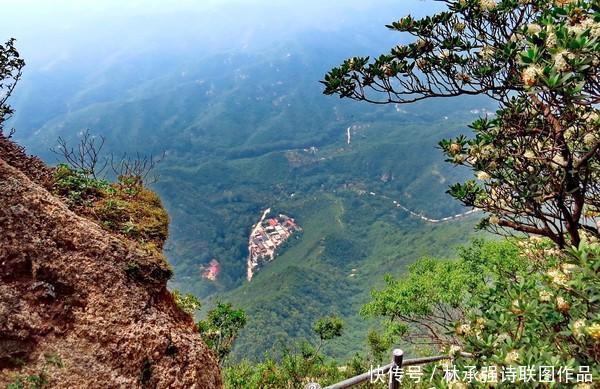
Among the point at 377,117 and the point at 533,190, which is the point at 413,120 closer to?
the point at 377,117

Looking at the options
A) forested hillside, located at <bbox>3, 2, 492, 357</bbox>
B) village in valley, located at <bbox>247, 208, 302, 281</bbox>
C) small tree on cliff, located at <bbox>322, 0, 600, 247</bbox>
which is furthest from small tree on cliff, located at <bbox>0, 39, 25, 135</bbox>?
village in valley, located at <bbox>247, 208, 302, 281</bbox>

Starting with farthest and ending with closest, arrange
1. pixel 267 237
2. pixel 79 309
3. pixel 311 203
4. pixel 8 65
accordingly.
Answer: pixel 311 203
pixel 267 237
pixel 8 65
pixel 79 309

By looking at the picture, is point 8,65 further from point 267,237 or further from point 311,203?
point 311,203

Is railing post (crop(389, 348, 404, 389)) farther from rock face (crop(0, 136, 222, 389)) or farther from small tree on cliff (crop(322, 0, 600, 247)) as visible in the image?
rock face (crop(0, 136, 222, 389))

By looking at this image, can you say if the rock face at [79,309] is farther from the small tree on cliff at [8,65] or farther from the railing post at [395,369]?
the small tree on cliff at [8,65]

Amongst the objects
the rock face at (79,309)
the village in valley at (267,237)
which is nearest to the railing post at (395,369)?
the rock face at (79,309)

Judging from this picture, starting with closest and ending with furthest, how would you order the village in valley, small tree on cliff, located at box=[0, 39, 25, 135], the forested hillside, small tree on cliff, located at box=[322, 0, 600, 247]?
small tree on cliff, located at box=[322, 0, 600, 247]
small tree on cliff, located at box=[0, 39, 25, 135]
the forested hillside
the village in valley

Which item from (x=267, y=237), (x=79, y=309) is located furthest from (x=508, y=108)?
(x=267, y=237)
